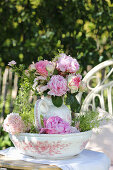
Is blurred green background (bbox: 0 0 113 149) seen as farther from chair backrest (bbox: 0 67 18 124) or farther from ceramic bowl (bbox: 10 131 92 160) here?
ceramic bowl (bbox: 10 131 92 160)

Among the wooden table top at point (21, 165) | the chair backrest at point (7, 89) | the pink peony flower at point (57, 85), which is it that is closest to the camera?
the wooden table top at point (21, 165)

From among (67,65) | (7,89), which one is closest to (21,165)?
(67,65)

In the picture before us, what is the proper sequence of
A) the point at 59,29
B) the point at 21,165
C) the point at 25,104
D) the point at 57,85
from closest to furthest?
the point at 21,165, the point at 57,85, the point at 25,104, the point at 59,29

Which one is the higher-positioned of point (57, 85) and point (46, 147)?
point (57, 85)

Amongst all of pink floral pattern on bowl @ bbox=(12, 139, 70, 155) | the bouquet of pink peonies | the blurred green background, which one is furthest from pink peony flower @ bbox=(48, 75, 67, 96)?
the blurred green background

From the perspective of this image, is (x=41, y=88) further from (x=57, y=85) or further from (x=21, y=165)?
(x=21, y=165)

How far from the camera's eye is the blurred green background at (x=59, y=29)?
119 inches

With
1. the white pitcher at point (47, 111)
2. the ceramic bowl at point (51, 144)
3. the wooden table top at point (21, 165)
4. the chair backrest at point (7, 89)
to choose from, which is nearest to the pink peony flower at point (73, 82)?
the white pitcher at point (47, 111)

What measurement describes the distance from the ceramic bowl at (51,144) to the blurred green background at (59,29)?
1.55m

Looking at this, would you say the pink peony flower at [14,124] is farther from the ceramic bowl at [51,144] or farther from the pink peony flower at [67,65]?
the pink peony flower at [67,65]

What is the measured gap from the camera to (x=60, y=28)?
128 inches

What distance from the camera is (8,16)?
343 centimetres

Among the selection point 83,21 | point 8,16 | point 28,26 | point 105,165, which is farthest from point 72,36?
point 105,165

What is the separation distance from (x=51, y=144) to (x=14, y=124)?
0.61 feet
